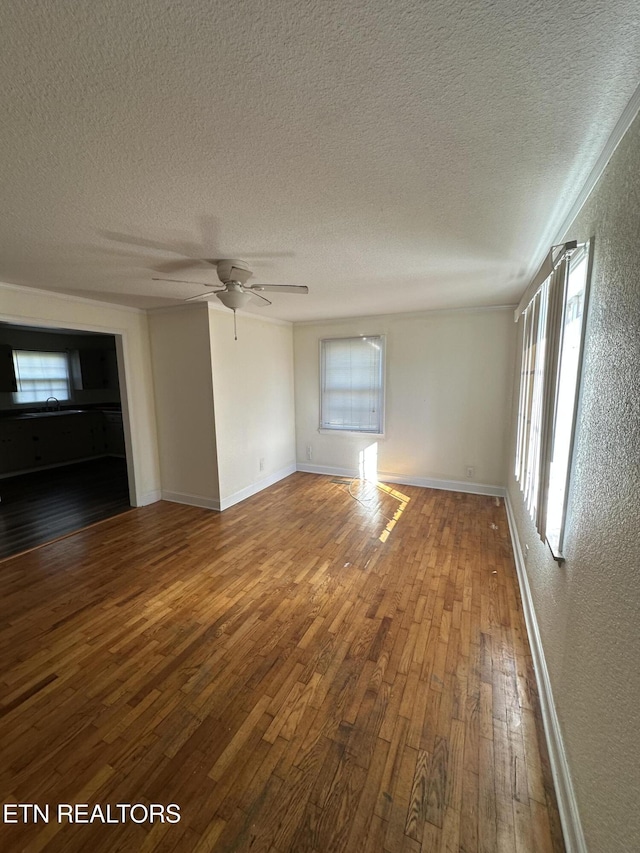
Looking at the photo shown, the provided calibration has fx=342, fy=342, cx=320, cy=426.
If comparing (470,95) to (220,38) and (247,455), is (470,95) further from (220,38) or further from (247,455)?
(247,455)

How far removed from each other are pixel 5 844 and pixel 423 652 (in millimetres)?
1843

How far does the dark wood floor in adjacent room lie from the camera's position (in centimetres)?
349

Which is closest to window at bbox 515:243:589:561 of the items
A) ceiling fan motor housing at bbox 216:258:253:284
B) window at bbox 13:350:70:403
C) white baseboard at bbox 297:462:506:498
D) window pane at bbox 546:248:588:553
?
window pane at bbox 546:248:588:553

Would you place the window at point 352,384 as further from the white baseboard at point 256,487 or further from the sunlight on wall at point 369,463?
the white baseboard at point 256,487

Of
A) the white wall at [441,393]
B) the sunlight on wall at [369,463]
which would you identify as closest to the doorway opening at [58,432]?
the sunlight on wall at [369,463]

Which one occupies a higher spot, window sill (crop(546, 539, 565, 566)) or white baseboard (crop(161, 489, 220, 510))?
window sill (crop(546, 539, 565, 566))

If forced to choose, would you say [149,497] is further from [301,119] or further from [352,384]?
[301,119]

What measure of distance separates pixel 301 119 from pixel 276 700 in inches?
94.6

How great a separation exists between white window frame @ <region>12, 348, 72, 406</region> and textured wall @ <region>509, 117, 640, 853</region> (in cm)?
754

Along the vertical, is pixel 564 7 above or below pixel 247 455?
above

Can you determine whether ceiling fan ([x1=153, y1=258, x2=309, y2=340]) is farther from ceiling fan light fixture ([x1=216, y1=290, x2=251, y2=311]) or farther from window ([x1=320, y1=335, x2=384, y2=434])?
window ([x1=320, y1=335, x2=384, y2=434])

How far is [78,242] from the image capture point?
2070 millimetres

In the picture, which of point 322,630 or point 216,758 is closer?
point 216,758

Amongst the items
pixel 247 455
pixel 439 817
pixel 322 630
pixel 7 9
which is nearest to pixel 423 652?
pixel 322 630
